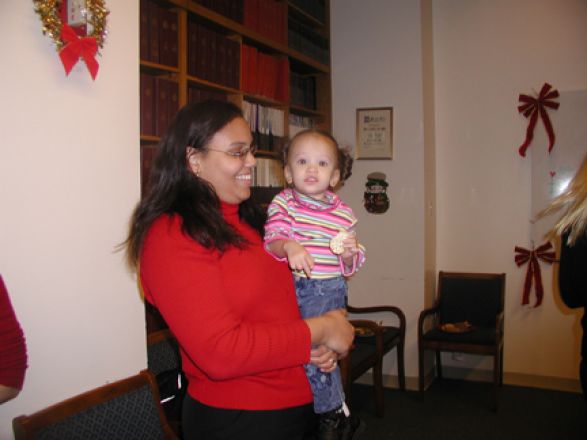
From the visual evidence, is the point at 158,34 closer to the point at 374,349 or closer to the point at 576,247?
the point at 576,247

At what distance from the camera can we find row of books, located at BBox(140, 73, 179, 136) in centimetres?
281

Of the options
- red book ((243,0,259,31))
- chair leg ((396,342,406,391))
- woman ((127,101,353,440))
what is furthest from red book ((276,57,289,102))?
woman ((127,101,353,440))

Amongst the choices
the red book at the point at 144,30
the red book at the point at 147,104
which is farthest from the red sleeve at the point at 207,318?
the red book at the point at 144,30

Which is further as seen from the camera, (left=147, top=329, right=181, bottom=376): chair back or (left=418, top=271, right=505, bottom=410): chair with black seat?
(left=418, top=271, right=505, bottom=410): chair with black seat

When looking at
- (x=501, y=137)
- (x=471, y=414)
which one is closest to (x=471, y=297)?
(x=471, y=414)

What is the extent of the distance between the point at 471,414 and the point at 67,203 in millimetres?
3287

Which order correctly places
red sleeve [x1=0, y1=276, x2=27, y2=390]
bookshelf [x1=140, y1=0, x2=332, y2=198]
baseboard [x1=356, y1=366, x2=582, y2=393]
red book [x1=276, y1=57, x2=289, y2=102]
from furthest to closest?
baseboard [x1=356, y1=366, x2=582, y2=393]
red book [x1=276, y1=57, x2=289, y2=102]
bookshelf [x1=140, y1=0, x2=332, y2=198]
red sleeve [x1=0, y1=276, x2=27, y2=390]

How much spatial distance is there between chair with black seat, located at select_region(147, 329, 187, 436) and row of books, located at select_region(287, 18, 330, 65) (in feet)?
8.56

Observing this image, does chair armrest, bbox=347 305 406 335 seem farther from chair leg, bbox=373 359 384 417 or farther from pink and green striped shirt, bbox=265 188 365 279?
pink and green striped shirt, bbox=265 188 365 279

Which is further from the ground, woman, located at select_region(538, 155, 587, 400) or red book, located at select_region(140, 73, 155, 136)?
red book, located at select_region(140, 73, 155, 136)

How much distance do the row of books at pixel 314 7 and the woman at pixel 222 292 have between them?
3.18 meters

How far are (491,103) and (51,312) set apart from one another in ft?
13.1

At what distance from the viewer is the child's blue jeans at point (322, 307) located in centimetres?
145

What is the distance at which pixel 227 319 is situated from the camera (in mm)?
1107
